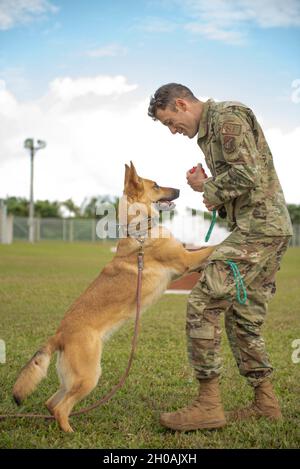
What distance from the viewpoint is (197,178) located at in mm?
4133

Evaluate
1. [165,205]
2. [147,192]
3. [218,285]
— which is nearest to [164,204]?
[165,205]

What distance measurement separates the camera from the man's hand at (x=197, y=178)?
4.10m

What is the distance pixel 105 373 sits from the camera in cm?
571

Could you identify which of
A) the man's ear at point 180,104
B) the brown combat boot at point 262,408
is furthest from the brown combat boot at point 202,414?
the man's ear at point 180,104

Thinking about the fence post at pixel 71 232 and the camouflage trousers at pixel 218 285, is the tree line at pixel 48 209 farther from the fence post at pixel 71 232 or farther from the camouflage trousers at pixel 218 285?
the camouflage trousers at pixel 218 285

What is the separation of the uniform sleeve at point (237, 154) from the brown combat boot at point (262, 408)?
1.54 meters

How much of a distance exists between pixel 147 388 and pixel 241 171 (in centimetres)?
237

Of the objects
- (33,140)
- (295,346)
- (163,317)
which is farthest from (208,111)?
(33,140)

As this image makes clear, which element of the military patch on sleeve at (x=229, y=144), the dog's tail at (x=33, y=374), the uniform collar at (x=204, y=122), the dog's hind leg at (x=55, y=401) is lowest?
the dog's hind leg at (x=55, y=401)

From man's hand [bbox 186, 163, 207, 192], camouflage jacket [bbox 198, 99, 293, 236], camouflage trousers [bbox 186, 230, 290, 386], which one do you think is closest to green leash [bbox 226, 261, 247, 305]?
camouflage trousers [bbox 186, 230, 290, 386]

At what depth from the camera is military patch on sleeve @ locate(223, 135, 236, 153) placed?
12.4 feet

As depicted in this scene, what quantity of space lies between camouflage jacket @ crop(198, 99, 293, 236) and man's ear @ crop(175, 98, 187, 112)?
0.15 metres

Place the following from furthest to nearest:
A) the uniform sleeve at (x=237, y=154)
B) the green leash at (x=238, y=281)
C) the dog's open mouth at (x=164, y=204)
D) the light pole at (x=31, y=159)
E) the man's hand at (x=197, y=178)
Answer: the light pole at (x=31, y=159)
the dog's open mouth at (x=164, y=204)
the man's hand at (x=197, y=178)
the green leash at (x=238, y=281)
the uniform sleeve at (x=237, y=154)

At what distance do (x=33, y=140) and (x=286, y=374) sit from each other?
45490mm
